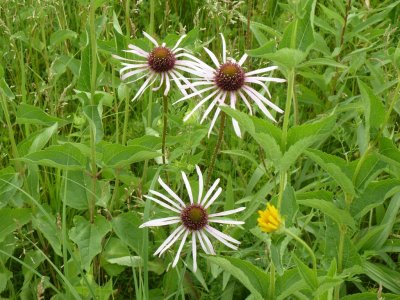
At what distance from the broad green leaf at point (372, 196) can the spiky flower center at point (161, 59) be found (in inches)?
20.6

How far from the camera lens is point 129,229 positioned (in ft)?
4.93

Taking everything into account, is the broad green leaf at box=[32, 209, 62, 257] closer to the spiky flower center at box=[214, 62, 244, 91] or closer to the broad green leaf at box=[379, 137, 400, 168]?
the spiky flower center at box=[214, 62, 244, 91]

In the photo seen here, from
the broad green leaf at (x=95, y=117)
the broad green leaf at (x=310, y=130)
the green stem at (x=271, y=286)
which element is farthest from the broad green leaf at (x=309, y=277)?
the broad green leaf at (x=95, y=117)

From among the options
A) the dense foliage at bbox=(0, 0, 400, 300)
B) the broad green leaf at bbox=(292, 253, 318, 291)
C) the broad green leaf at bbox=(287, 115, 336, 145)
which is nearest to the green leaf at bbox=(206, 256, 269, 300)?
the dense foliage at bbox=(0, 0, 400, 300)

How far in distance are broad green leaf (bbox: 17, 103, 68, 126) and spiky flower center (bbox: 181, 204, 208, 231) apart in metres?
0.38

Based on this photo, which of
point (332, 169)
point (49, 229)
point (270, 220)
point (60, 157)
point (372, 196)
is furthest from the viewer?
point (49, 229)

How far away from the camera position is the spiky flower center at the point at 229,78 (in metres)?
1.43

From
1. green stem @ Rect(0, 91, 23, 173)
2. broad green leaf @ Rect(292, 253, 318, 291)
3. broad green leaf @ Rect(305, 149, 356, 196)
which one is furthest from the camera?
green stem @ Rect(0, 91, 23, 173)

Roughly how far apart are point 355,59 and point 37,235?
107cm

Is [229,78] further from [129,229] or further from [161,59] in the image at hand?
[129,229]

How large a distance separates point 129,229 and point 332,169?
515 mm

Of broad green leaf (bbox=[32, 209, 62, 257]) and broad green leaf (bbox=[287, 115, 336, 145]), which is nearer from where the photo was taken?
broad green leaf (bbox=[287, 115, 336, 145])

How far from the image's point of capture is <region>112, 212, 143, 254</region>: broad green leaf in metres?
1.49

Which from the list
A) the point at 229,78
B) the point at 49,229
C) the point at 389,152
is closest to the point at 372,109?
the point at 389,152
